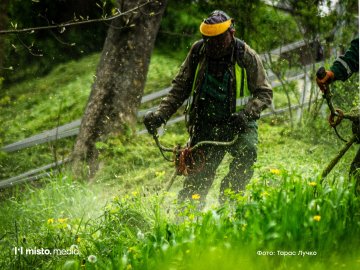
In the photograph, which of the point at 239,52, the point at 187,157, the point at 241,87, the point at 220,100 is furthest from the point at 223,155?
the point at 239,52

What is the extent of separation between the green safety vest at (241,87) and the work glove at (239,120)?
0.11m

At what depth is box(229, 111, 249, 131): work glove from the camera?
5922mm

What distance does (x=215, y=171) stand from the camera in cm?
632

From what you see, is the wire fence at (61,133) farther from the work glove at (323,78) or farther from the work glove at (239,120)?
the work glove at (323,78)

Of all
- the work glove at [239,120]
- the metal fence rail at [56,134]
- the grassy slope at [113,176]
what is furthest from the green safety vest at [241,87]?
the metal fence rail at [56,134]

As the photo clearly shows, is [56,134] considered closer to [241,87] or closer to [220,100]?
[220,100]

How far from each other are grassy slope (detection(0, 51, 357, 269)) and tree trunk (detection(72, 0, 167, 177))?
104 millimetres

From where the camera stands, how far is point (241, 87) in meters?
6.02

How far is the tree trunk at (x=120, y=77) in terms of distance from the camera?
7473mm

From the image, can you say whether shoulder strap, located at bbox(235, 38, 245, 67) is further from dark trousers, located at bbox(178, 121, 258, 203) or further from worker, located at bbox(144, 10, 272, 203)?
dark trousers, located at bbox(178, 121, 258, 203)

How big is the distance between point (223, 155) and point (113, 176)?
1145 mm

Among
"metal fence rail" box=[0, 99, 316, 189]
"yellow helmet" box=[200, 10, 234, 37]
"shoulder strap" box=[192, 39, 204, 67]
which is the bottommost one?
"metal fence rail" box=[0, 99, 316, 189]

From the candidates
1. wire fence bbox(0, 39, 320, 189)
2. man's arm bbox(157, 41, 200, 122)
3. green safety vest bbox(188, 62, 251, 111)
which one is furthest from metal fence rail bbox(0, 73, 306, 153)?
green safety vest bbox(188, 62, 251, 111)

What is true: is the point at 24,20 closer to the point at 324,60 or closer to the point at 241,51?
the point at 241,51
